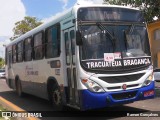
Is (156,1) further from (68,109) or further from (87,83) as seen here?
(87,83)

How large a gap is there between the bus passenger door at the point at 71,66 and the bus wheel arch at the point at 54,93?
0.79 meters

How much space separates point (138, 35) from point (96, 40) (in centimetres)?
138

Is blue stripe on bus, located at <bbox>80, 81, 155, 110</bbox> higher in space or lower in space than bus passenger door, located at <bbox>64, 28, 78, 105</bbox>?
lower

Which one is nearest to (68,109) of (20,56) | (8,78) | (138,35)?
(138,35)

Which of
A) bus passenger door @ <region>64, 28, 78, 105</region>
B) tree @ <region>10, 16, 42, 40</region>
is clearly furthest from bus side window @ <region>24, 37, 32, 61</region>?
tree @ <region>10, 16, 42, 40</region>

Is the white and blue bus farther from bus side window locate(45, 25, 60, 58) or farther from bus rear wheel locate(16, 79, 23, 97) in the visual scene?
bus rear wheel locate(16, 79, 23, 97)

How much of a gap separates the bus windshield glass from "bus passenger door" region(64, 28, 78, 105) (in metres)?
0.49

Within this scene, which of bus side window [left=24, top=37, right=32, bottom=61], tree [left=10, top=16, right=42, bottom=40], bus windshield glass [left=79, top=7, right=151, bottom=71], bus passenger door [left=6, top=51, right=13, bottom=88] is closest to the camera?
bus windshield glass [left=79, top=7, right=151, bottom=71]

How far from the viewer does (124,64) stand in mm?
9328

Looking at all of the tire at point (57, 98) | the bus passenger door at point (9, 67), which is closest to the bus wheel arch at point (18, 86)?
the bus passenger door at point (9, 67)

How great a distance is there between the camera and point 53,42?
36.4ft

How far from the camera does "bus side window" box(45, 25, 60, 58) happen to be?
10734mm

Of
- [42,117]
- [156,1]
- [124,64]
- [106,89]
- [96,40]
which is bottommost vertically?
[42,117]

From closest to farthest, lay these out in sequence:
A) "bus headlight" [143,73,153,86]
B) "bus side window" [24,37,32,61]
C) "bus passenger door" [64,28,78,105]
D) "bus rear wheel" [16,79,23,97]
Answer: "bus passenger door" [64,28,78,105], "bus headlight" [143,73,153,86], "bus side window" [24,37,32,61], "bus rear wheel" [16,79,23,97]
